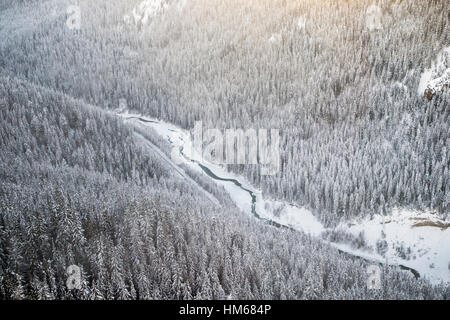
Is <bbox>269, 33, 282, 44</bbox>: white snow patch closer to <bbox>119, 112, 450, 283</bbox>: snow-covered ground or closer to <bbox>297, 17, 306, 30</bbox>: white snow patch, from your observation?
<bbox>297, 17, 306, 30</bbox>: white snow patch

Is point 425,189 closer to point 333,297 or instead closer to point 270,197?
point 270,197

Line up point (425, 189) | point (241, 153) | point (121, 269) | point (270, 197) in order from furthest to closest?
point (241, 153)
point (270, 197)
point (425, 189)
point (121, 269)

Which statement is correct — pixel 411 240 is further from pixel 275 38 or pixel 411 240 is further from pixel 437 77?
pixel 275 38

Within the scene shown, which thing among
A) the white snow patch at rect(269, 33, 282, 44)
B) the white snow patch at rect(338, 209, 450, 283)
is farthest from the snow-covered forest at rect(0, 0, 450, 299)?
the white snow patch at rect(338, 209, 450, 283)

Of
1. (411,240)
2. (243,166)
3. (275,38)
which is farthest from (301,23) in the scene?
(411,240)

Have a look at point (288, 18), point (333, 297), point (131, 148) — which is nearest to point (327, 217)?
point (333, 297)

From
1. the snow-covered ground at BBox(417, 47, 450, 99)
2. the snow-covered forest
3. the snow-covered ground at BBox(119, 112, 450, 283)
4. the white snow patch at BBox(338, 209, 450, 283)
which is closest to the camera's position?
the snow-covered forest

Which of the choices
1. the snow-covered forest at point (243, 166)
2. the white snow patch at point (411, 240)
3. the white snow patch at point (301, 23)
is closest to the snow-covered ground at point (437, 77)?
the snow-covered forest at point (243, 166)
